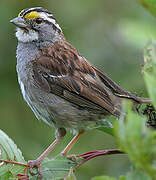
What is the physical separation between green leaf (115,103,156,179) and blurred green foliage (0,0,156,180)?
3163mm

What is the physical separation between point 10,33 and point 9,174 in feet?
12.0

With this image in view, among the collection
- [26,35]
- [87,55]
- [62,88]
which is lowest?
[87,55]

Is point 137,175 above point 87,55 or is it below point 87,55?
above

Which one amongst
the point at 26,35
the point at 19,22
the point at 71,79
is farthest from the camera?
the point at 26,35

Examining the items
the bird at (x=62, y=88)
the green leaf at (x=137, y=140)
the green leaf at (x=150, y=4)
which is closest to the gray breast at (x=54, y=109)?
the bird at (x=62, y=88)

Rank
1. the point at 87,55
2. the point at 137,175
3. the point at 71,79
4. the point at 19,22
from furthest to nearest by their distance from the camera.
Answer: the point at 87,55, the point at 19,22, the point at 71,79, the point at 137,175

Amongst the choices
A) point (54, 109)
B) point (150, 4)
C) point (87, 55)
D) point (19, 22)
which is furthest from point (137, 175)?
point (87, 55)

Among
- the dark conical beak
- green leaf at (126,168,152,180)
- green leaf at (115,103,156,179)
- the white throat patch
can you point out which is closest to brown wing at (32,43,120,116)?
the white throat patch

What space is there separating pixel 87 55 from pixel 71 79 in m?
2.40

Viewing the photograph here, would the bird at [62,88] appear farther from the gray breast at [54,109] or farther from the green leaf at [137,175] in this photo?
the green leaf at [137,175]

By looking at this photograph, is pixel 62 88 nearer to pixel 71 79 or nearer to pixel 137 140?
pixel 71 79

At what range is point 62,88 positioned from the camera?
417cm

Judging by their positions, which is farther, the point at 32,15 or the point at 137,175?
the point at 32,15

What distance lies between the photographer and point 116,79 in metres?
5.90
